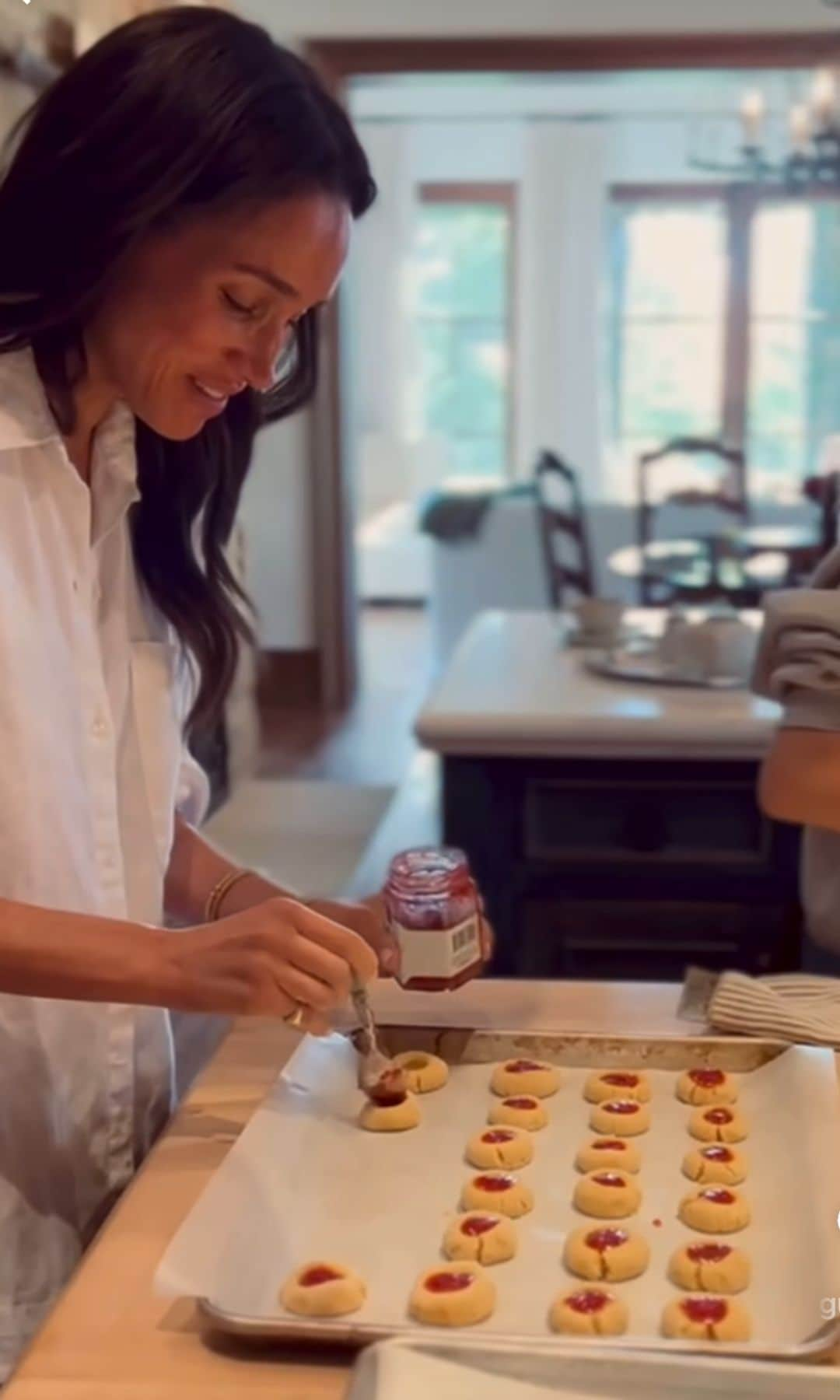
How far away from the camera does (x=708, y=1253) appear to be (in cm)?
80

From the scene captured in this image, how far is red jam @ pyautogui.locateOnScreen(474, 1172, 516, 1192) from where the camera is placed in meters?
0.87

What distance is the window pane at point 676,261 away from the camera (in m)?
8.77

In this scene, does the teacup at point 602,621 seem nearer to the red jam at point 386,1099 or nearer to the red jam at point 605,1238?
the red jam at point 386,1099

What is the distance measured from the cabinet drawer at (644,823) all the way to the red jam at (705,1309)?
127 cm

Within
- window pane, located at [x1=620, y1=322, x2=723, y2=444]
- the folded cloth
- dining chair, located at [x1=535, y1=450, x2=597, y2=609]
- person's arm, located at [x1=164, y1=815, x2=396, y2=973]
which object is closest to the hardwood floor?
dining chair, located at [x1=535, y1=450, x2=597, y2=609]

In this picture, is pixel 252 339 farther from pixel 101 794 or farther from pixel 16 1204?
pixel 16 1204

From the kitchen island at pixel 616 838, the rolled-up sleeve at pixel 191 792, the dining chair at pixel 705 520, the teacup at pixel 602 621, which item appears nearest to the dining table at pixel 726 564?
the dining chair at pixel 705 520

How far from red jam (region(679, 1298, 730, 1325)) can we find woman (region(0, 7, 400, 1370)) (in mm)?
244

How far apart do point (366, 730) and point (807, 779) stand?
4.28 metres

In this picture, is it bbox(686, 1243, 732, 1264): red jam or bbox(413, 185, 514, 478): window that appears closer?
bbox(686, 1243, 732, 1264): red jam

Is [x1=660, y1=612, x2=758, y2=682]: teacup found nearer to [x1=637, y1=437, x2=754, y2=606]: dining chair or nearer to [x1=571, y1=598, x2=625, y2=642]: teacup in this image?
[x1=571, y1=598, x2=625, y2=642]: teacup

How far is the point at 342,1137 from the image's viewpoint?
0.95 metres

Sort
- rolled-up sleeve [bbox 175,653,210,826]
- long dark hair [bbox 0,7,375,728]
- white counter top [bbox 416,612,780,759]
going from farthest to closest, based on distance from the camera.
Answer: white counter top [bbox 416,612,780,759] < rolled-up sleeve [bbox 175,653,210,826] < long dark hair [bbox 0,7,375,728]

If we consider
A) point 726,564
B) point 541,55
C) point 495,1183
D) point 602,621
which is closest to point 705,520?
point 726,564
